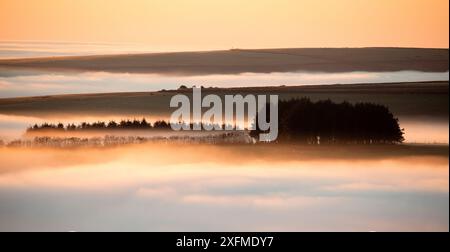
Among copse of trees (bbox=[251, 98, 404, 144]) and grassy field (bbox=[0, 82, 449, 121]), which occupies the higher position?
grassy field (bbox=[0, 82, 449, 121])

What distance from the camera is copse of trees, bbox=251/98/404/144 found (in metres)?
4.70

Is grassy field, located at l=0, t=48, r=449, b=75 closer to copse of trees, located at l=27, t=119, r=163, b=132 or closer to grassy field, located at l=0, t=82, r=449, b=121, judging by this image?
grassy field, located at l=0, t=82, r=449, b=121

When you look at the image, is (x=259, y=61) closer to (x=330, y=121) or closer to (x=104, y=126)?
(x=330, y=121)

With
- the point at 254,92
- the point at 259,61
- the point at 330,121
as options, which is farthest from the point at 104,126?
the point at 330,121

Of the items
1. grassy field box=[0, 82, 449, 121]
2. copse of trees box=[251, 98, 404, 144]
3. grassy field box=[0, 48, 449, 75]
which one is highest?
grassy field box=[0, 48, 449, 75]

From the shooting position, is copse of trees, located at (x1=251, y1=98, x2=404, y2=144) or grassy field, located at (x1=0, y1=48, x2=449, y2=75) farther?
grassy field, located at (x1=0, y1=48, x2=449, y2=75)

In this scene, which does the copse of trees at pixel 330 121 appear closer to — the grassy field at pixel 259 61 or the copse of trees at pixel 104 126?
the grassy field at pixel 259 61

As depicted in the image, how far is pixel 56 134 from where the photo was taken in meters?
4.81

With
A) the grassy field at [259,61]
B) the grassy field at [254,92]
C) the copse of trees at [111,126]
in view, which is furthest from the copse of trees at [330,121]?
the copse of trees at [111,126]

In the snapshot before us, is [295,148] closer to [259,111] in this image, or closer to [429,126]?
[259,111]

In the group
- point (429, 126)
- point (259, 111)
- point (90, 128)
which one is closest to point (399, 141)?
point (429, 126)

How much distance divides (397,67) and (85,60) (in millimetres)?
2109

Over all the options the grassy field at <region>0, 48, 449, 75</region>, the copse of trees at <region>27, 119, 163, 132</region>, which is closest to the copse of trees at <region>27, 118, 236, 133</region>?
the copse of trees at <region>27, 119, 163, 132</region>

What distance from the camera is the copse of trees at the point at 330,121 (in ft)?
15.4
